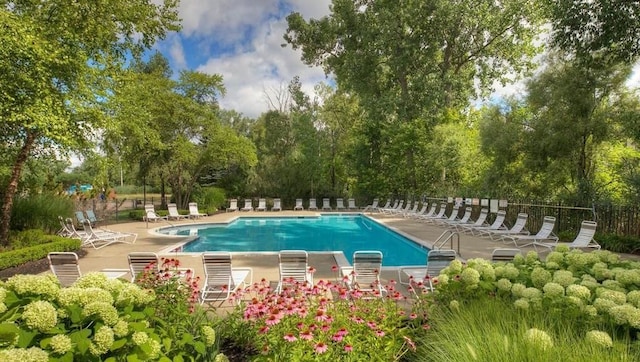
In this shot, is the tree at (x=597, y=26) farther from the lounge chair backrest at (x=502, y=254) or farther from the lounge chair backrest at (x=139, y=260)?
the lounge chair backrest at (x=139, y=260)

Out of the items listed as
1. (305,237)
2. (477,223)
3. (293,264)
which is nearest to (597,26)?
(477,223)

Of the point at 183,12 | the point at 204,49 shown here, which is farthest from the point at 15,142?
the point at 204,49

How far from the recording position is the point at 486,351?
236 centimetres

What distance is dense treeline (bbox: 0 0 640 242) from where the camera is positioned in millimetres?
9094

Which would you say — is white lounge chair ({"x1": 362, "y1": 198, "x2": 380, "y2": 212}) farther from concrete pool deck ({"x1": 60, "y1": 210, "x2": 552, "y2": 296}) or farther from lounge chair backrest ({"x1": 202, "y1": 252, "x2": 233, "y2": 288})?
lounge chair backrest ({"x1": 202, "y1": 252, "x2": 233, "y2": 288})

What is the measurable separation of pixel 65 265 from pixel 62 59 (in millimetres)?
4713

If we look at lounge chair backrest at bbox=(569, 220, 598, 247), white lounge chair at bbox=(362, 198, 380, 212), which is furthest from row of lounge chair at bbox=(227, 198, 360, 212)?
lounge chair backrest at bbox=(569, 220, 598, 247)

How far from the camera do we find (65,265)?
20.4 ft

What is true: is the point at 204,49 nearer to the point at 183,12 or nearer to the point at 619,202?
the point at 183,12

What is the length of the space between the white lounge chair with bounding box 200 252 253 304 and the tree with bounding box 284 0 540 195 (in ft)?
62.0

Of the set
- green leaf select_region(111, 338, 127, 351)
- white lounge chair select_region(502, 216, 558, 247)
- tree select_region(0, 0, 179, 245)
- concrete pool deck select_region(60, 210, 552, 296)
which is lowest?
concrete pool deck select_region(60, 210, 552, 296)

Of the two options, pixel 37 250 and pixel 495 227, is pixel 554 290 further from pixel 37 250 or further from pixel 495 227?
pixel 495 227

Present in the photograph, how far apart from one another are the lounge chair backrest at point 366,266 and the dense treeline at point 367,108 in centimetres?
623

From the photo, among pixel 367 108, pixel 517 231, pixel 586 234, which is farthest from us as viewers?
pixel 367 108
